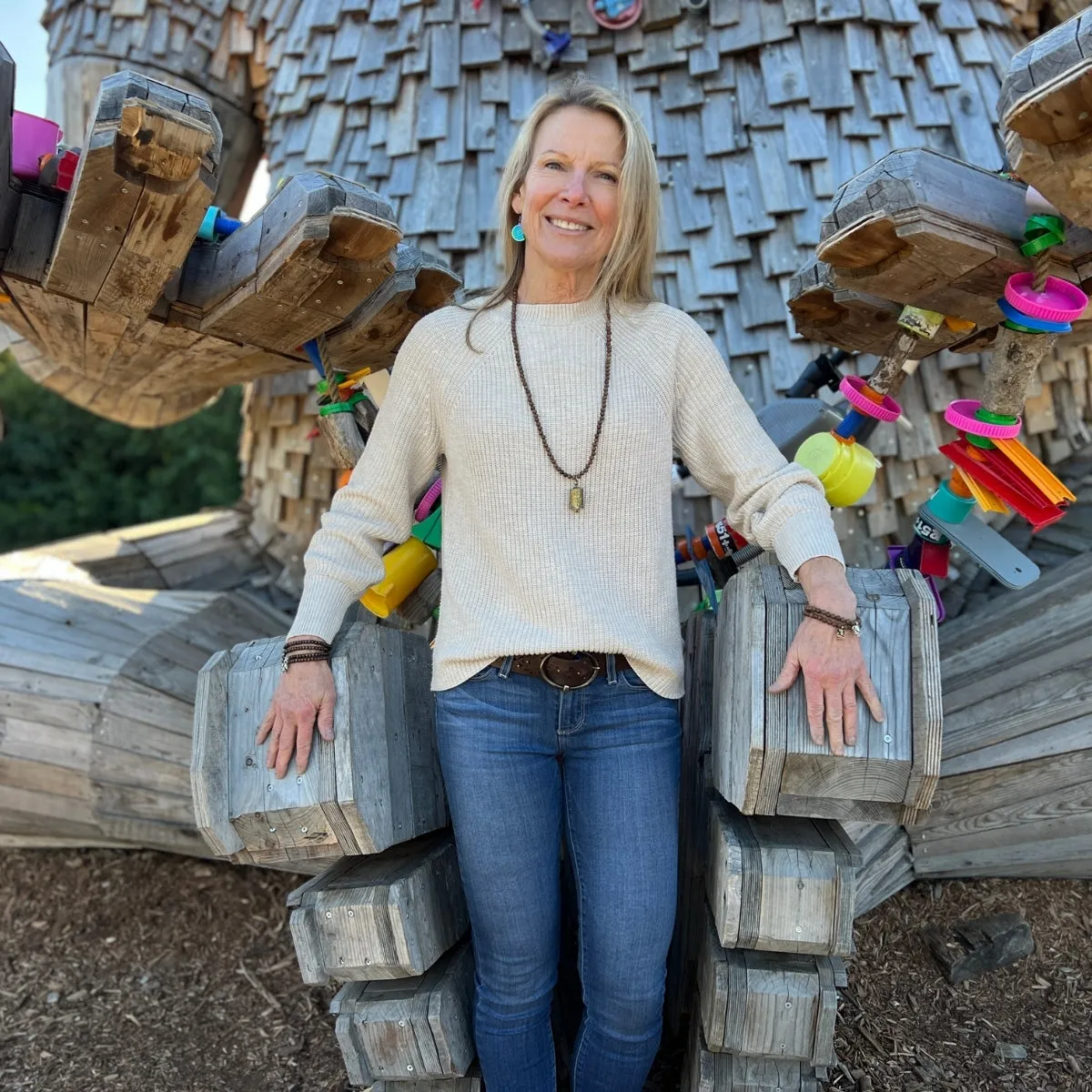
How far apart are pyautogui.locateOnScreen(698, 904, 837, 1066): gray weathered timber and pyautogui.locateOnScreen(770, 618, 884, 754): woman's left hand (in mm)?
390

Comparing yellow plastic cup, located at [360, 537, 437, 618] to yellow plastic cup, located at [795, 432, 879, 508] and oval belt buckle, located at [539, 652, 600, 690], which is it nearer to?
oval belt buckle, located at [539, 652, 600, 690]

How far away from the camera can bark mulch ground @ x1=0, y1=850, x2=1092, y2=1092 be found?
190 cm

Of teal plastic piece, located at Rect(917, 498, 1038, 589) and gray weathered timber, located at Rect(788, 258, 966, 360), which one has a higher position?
gray weathered timber, located at Rect(788, 258, 966, 360)

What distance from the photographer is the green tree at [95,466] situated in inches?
296

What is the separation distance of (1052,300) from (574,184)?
2.38 feet

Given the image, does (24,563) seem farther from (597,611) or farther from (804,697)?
(804,697)

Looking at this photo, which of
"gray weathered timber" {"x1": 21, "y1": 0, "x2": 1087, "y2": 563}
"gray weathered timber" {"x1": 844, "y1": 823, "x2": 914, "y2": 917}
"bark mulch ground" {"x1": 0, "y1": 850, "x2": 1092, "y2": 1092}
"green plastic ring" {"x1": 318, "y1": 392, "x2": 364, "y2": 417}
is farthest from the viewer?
"gray weathered timber" {"x1": 21, "y1": 0, "x2": 1087, "y2": 563}

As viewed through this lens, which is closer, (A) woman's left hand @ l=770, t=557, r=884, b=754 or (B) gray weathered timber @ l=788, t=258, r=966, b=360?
(A) woman's left hand @ l=770, t=557, r=884, b=754

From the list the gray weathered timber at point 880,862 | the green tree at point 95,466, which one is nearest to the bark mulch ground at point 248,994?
the gray weathered timber at point 880,862

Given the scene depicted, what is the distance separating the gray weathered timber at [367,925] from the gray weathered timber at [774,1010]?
0.43m

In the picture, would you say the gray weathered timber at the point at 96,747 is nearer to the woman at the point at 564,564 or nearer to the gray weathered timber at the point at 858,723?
the woman at the point at 564,564

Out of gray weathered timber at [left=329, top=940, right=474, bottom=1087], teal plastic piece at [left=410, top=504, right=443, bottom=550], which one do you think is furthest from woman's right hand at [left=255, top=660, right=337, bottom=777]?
teal plastic piece at [left=410, top=504, right=443, bottom=550]

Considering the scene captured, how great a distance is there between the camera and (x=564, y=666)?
1.46 metres

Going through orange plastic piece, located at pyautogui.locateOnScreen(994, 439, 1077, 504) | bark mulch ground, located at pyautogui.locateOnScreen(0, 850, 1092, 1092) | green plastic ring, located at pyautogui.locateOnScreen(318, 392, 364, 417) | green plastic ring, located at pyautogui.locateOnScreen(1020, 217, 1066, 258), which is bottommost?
bark mulch ground, located at pyautogui.locateOnScreen(0, 850, 1092, 1092)
